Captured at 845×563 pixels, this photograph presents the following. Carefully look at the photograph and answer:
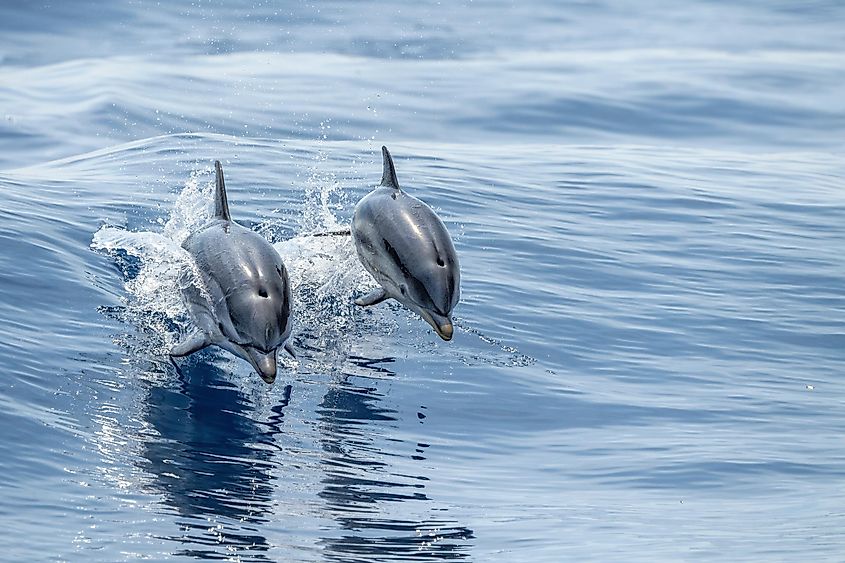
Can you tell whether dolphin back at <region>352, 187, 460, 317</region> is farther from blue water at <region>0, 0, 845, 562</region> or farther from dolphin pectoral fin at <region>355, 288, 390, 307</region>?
blue water at <region>0, 0, 845, 562</region>

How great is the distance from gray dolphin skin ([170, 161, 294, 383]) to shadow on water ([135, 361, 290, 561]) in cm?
47

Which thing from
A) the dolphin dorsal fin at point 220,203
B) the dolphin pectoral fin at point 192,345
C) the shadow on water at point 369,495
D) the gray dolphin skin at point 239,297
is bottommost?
the shadow on water at point 369,495

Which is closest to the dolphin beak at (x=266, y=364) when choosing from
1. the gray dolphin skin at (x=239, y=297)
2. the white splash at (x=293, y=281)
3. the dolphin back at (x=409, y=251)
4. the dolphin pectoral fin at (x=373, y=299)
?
the gray dolphin skin at (x=239, y=297)

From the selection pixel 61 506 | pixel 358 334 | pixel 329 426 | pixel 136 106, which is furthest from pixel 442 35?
pixel 61 506

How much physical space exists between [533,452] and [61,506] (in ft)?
9.84

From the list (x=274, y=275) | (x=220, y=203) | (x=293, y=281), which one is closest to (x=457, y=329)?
(x=293, y=281)

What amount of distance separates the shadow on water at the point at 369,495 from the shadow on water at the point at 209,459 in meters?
0.35

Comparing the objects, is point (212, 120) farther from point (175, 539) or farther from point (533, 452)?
point (175, 539)

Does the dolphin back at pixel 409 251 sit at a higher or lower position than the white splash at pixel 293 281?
higher

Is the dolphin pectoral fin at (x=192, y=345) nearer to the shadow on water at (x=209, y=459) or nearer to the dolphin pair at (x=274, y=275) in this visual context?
the dolphin pair at (x=274, y=275)

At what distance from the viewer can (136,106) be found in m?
19.6

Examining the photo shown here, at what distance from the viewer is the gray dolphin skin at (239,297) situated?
8.09 metres

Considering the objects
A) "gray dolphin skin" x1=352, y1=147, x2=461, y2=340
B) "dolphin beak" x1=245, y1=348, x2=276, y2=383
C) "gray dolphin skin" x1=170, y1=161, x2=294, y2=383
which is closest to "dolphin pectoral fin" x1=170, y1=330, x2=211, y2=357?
"gray dolphin skin" x1=170, y1=161, x2=294, y2=383

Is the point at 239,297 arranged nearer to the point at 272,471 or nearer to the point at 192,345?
the point at 192,345
